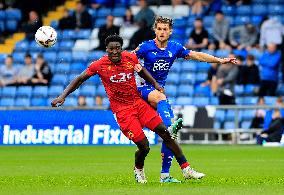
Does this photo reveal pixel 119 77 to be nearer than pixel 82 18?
Yes

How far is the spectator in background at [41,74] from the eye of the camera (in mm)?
28658

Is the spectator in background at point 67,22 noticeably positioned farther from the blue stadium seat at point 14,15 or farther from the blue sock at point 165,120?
the blue sock at point 165,120

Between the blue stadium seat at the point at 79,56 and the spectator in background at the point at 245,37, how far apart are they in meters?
4.86

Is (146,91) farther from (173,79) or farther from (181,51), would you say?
(173,79)

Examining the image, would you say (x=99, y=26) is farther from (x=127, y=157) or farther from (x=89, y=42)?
(x=127, y=157)

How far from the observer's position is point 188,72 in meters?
29.0

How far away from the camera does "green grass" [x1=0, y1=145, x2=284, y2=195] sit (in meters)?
11.8

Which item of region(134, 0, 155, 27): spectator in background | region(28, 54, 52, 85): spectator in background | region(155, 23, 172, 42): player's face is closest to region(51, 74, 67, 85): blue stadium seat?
region(28, 54, 52, 85): spectator in background

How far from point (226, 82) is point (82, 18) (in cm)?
606

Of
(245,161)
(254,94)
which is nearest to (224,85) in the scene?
(254,94)

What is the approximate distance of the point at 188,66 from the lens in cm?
2914

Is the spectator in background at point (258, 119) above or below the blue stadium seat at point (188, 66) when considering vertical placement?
below

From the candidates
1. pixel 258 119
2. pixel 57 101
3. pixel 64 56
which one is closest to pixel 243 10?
pixel 258 119

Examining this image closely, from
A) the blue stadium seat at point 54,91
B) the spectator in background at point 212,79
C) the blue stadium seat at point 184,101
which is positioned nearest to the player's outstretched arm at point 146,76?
the spectator in background at point 212,79
